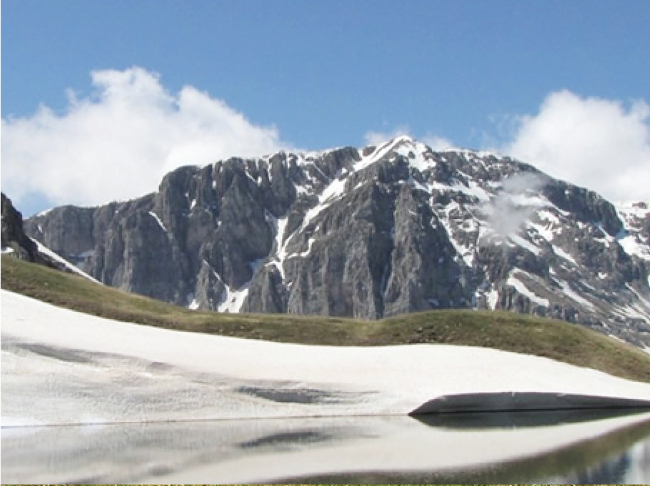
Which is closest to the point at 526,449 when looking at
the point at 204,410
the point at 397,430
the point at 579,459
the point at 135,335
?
the point at 579,459

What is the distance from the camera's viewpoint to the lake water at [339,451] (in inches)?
1070

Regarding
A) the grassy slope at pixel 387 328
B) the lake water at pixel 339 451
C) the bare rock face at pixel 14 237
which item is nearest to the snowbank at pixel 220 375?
the lake water at pixel 339 451

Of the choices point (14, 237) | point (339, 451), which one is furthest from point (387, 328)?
point (14, 237)

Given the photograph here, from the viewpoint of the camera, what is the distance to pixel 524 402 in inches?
1898

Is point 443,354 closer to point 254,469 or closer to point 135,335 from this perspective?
point 135,335

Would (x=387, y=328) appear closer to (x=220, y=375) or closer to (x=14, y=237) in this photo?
(x=220, y=375)

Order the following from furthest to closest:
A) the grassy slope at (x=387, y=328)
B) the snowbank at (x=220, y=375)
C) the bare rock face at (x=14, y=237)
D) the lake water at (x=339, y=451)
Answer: the bare rock face at (x=14, y=237) → the grassy slope at (x=387, y=328) → the snowbank at (x=220, y=375) → the lake water at (x=339, y=451)

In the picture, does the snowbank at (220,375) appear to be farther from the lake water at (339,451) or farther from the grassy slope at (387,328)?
the grassy slope at (387,328)

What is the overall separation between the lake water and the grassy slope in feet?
42.5

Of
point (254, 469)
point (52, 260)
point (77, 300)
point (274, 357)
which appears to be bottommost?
point (254, 469)

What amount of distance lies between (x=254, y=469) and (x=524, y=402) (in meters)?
24.1

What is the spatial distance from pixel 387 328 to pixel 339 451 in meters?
27.5

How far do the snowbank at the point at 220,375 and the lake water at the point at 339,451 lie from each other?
6.26 ft

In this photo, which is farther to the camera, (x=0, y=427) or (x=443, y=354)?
(x=443, y=354)
